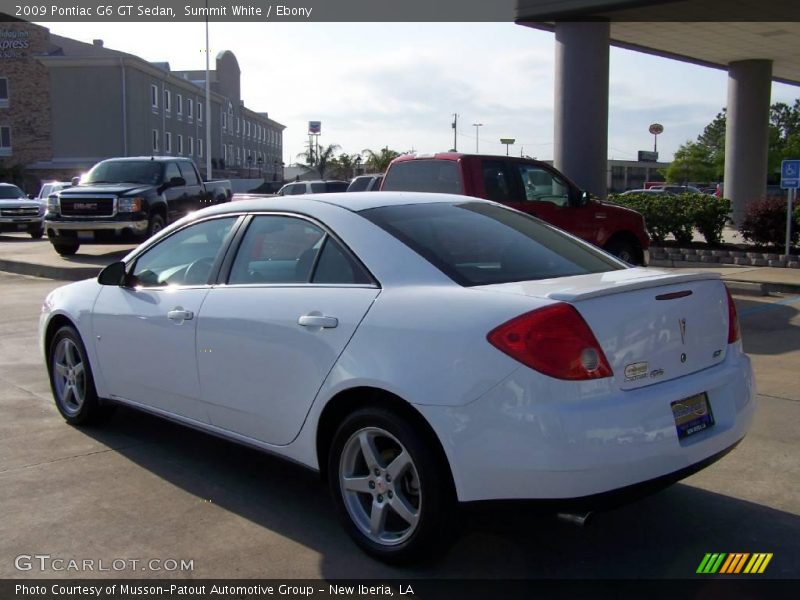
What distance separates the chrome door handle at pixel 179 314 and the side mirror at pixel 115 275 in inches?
29.1

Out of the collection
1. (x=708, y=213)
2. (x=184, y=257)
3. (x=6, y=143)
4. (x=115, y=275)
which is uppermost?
(x=6, y=143)

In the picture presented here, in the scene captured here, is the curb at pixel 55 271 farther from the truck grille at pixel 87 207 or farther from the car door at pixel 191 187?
the car door at pixel 191 187

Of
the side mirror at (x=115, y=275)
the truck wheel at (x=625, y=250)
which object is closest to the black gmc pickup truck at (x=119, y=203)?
the truck wheel at (x=625, y=250)

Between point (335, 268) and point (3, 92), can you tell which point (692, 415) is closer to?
point (335, 268)

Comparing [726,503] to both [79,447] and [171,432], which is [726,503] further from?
[79,447]

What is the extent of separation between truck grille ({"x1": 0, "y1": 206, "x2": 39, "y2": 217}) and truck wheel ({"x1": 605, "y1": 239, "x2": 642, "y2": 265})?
793 inches

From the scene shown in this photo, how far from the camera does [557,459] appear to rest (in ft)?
10.1

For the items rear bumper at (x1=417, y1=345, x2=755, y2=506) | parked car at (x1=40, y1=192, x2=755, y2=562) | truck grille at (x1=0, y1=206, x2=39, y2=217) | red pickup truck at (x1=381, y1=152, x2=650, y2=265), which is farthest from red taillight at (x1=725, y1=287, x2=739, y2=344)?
truck grille at (x1=0, y1=206, x2=39, y2=217)

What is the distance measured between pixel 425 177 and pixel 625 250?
127 inches

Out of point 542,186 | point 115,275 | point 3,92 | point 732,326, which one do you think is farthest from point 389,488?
point 3,92

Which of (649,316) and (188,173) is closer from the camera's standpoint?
(649,316)

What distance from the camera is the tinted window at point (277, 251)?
4191mm

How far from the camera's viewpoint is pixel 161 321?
4719mm

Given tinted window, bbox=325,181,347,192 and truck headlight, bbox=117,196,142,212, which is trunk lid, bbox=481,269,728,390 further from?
tinted window, bbox=325,181,347,192
